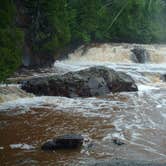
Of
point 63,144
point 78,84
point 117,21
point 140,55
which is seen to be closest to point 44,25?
point 78,84

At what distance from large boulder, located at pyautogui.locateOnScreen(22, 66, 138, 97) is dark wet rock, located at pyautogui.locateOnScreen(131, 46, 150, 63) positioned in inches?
477

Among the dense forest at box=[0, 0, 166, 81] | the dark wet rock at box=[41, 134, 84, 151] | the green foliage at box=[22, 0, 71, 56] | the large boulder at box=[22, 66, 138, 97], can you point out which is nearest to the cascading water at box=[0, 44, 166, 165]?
the dark wet rock at box=[41, 134, 84, 151]

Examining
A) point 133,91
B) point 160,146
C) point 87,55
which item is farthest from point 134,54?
point 160,146

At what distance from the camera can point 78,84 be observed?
59.8 feet

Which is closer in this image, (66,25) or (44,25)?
(44,25)

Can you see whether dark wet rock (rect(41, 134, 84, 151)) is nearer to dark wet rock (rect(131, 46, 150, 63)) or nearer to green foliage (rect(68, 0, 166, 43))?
dark wet rock (rect(131, 46, 150, 63))

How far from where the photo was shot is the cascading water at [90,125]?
10562 millimetres

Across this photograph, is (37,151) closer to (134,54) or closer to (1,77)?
(1,77)

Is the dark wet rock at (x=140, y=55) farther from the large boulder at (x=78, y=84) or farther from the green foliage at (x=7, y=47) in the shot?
the green foliage at (x=7, y=47)

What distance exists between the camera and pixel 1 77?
1334 centimetres

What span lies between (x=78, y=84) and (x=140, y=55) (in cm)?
1415

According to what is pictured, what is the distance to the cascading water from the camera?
10562mm

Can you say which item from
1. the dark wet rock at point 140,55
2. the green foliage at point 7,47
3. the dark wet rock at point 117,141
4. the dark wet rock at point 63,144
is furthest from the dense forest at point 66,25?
the dark wet rock at point 140,55

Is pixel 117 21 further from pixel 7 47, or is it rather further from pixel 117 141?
pixel 117 141
